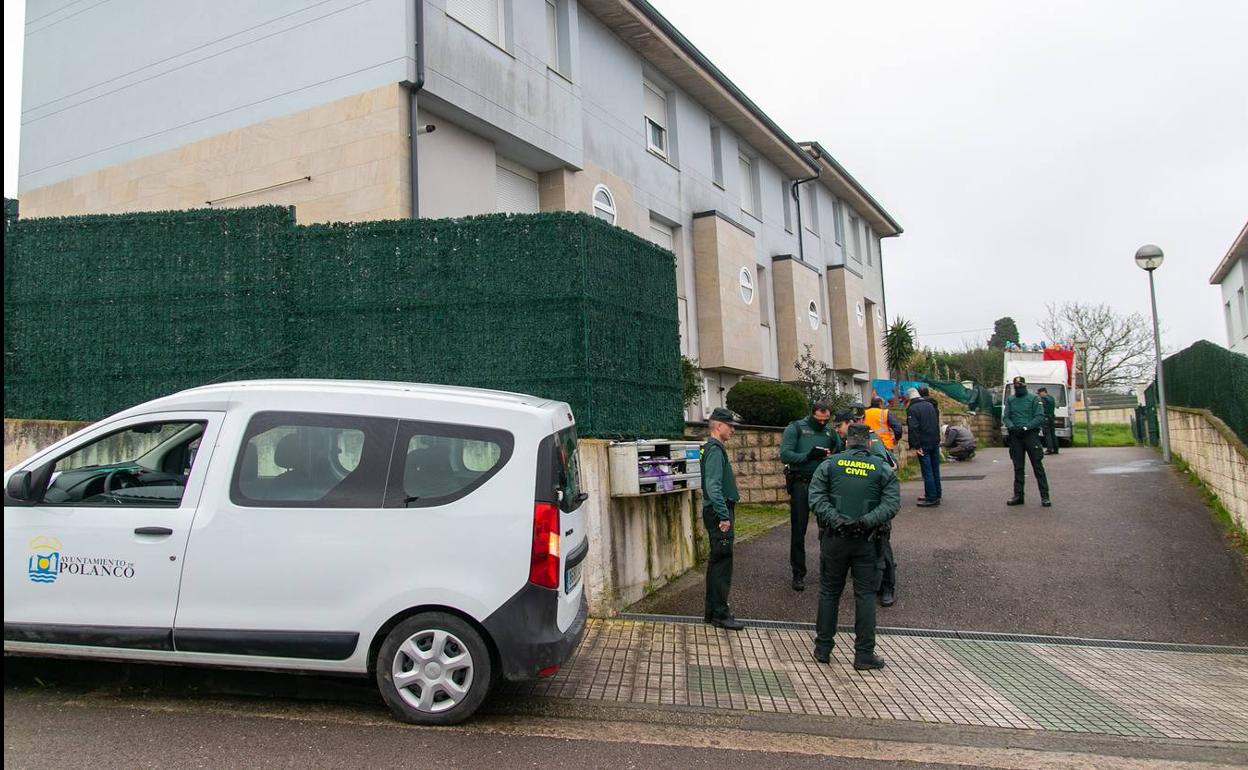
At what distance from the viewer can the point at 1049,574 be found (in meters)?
8.70

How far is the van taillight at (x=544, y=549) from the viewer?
4.74 meters

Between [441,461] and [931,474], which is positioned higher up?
[441,461]

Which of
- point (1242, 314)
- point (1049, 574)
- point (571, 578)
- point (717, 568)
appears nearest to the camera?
point (571, 578)

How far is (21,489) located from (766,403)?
12.3 metres

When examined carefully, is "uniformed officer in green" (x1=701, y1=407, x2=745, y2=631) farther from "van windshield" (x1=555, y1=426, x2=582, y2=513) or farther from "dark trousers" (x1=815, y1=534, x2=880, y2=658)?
"van windshield" (x1=555, y1=426, x2=582, y2=513)

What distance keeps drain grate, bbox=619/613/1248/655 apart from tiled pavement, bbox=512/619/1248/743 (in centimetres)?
3

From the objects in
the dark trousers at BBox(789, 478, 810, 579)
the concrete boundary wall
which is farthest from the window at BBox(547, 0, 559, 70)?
the concrete boundary wall

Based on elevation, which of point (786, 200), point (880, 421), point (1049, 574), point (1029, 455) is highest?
point (786, 200)

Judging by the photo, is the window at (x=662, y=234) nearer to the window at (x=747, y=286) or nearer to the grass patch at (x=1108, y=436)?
the window at (x=747, y=286)

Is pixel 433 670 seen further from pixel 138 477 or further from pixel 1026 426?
pixel 1026 426

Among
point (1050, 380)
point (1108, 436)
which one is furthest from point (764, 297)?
point (1108, 436)

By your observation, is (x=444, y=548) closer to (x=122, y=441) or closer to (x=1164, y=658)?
(x=122, y=441)

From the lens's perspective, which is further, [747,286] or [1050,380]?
[1050,380]

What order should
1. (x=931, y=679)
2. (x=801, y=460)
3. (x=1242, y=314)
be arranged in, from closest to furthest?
(x=931, y=679) → (x=801, y=460) → (x=1242, y=314)
